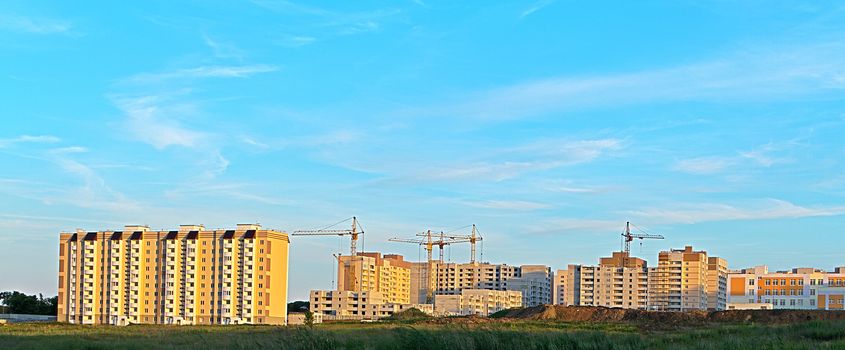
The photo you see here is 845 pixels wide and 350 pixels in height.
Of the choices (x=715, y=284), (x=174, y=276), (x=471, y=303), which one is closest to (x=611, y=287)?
(x=715, y=284)

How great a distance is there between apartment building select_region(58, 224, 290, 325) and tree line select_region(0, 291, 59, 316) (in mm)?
6277

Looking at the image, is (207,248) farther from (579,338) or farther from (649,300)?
(579,338)

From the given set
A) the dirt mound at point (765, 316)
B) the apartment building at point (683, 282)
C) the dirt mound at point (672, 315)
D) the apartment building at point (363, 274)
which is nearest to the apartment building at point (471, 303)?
the apartment building at point (363, 274)

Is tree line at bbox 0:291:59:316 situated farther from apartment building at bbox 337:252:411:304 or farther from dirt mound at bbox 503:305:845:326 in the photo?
dirt mound at bbox 503:305:845:326

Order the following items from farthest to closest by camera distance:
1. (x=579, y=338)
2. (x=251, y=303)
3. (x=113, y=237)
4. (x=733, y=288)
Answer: (x=733, y=288), (x=113, y=237), (x=251, y=303), (x=579, y=338)

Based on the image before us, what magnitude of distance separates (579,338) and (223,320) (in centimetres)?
10719

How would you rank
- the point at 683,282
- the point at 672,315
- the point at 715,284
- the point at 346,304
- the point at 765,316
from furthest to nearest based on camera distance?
the point at 715,284 → the point at 683,282 → the point at 346,304 → the point at 672,315 → the point at 765,316

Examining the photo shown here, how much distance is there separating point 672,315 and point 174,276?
87.1m

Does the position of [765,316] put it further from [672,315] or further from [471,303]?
[471,303]

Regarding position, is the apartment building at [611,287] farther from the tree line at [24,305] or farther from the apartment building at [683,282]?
the tree line at [24,305]

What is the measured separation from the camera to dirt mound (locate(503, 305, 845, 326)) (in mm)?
52375

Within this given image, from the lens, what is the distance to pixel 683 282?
177 meters

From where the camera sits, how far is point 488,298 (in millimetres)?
168375

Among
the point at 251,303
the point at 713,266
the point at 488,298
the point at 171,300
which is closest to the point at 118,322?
the point at 171,300
